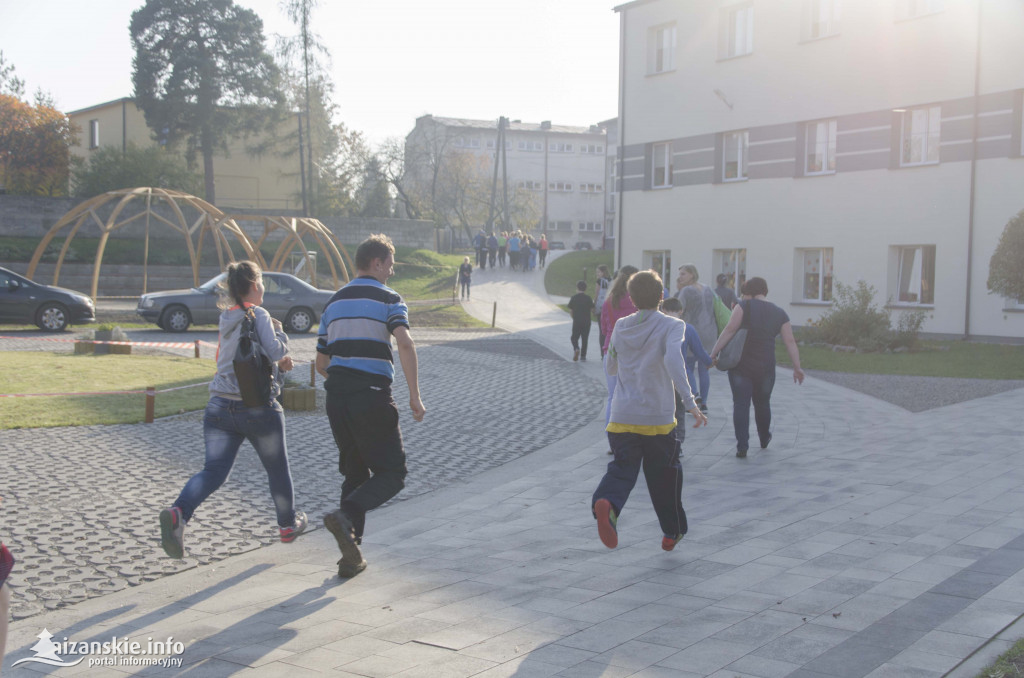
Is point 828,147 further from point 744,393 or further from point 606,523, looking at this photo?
point 606,523

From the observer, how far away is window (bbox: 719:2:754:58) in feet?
91.0

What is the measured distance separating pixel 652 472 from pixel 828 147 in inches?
892

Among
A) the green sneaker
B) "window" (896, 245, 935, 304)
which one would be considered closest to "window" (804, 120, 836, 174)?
"window" (896, 245, 935, 304)

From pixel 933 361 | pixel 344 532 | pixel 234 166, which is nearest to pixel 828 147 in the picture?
pixel 933 361

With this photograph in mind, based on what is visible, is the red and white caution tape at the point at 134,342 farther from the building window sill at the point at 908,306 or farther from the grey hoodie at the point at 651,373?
the building window sill at the point at 908,306

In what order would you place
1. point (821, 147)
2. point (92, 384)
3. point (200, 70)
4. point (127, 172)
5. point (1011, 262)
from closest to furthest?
point (92, 384), point (1011, 262), point (821, 147), point (127, 172), point (200, 70)

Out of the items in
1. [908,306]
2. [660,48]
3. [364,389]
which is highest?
[660,48]

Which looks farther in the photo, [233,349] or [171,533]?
[233,349]

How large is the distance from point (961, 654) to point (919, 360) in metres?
16.3

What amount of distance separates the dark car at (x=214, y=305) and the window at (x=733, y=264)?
499 inches

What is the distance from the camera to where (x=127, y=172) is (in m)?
39.9

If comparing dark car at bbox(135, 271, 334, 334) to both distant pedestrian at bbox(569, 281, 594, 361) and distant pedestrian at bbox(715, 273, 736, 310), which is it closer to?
distant pedestrian at bbox(569, 281, 594, 361)

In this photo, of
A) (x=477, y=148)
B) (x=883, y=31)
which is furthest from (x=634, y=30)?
(x=477, y=148)

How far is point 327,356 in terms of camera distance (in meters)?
5.32
